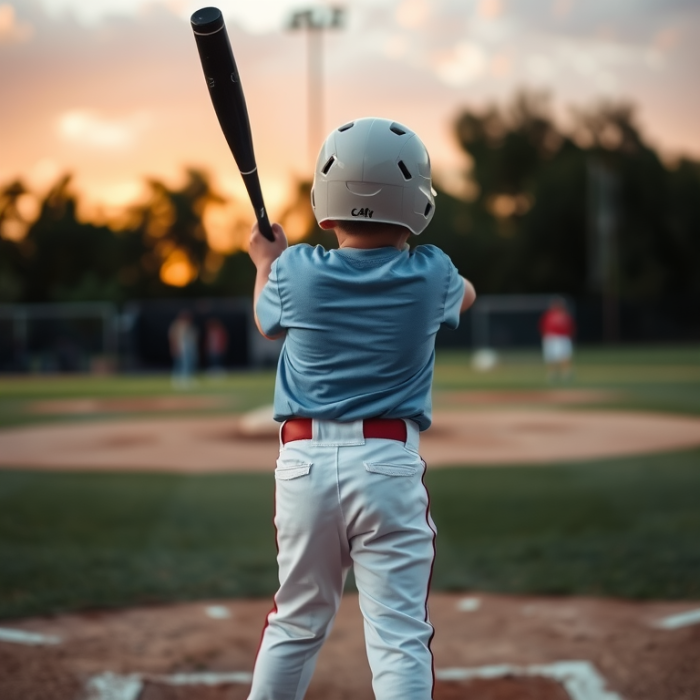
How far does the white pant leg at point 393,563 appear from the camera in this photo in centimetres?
223

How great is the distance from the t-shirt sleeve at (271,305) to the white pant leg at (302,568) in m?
0.31

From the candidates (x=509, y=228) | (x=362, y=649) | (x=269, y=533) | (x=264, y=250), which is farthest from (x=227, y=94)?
(x=509, y=228)

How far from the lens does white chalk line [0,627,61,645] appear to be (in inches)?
149

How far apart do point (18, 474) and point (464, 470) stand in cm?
413

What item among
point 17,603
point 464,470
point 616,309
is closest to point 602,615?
point 17,603

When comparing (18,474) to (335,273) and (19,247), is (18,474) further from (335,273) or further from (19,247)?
(19,247)

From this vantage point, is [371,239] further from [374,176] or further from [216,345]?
[216,345]

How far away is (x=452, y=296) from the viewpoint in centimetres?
245

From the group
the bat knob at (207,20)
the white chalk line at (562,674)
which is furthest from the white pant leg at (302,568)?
the white chalk line at (562,674)

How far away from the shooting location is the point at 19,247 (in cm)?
4756

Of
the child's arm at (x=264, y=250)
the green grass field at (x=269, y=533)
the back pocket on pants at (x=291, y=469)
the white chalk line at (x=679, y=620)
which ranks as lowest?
the green grass field at (x=269, y=533)

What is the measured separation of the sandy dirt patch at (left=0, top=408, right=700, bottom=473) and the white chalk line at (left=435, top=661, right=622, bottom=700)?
17.9 ft

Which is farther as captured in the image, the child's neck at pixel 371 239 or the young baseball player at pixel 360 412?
the child's neck at pixel 371 239

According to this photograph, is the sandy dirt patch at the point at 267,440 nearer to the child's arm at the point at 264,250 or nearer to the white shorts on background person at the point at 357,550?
the child's arm at the point at 264,250
